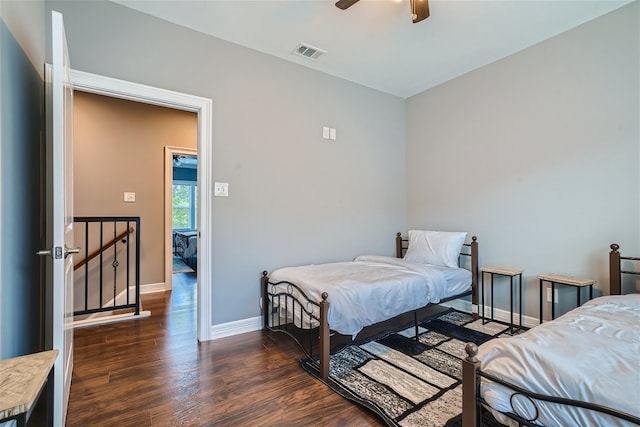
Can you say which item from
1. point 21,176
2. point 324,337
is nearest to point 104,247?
point 21,176

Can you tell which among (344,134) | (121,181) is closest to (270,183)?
(344,134)

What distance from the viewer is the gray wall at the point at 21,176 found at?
1405mm

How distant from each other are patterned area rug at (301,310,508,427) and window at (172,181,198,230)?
8.44m

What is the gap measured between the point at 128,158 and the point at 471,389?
459 cm

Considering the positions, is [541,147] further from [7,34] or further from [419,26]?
[7,34]

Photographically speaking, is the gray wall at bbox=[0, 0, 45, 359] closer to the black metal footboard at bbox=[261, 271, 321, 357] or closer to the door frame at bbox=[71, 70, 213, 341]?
the door frame at bbox=[71, 70, 213, 341]

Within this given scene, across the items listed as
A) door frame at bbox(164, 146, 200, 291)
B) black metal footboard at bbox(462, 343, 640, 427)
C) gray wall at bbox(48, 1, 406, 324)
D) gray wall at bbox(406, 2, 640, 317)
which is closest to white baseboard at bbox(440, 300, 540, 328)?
gray wall at bbox(406, 2, 640, 317)

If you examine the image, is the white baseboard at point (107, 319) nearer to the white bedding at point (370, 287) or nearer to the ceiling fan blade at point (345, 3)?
the white bedding at point (370, 287)

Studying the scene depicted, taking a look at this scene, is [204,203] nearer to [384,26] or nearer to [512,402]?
[384,26]

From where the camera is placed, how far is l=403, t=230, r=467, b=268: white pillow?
3291 millimetres

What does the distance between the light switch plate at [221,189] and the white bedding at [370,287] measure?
2.97 feet

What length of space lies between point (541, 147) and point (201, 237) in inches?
133

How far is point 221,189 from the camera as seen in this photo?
2.80 metres

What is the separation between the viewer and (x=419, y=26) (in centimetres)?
267
